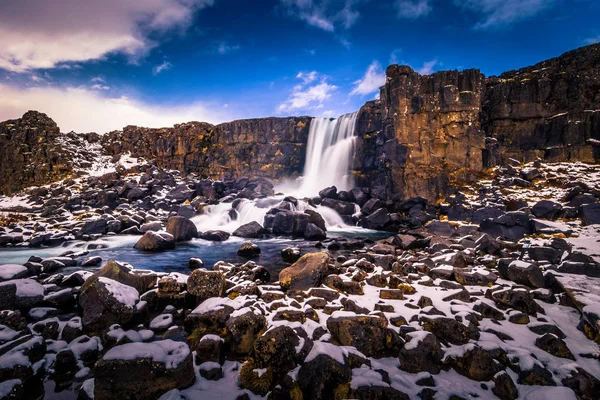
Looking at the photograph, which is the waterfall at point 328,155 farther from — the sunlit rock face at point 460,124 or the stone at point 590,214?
the stone at point 590,214

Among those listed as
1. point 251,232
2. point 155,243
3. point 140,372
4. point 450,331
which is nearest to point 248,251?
point 251,232

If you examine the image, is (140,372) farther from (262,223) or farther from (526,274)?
→ (262,223)

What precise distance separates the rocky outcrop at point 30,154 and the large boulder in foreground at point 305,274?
148 feet

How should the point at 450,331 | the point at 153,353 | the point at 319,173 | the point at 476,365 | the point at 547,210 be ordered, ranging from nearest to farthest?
1. the point at 153,353
2. the point at 476,365
3. the point at 450,331
4. the point at 547,210
5. the point at 319,173

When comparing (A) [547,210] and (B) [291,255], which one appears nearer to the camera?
(B) [291,255]

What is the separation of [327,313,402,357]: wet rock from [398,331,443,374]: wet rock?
0.31 metres

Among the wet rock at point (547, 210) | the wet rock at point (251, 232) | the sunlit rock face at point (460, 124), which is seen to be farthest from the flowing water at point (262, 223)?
the wet rock at point (547, 210)

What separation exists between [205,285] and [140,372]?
316 cm

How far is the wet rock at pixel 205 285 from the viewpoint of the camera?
6586 mm

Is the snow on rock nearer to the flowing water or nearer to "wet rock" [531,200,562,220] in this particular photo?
the flowing water

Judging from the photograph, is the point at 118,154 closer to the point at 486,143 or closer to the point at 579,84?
the point at 486,143

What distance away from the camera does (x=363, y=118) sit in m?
31.8

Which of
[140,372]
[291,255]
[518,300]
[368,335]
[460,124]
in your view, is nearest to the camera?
[140,372]

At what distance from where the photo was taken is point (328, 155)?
3419 centimetres
